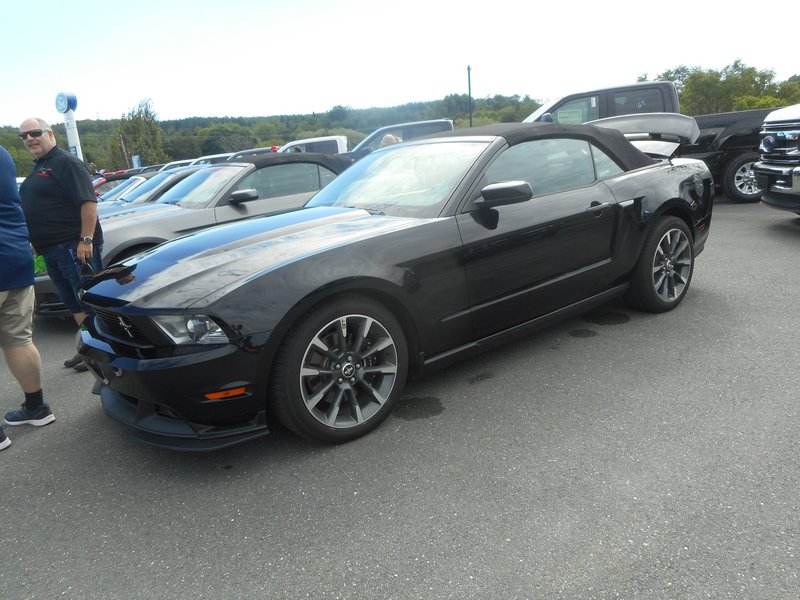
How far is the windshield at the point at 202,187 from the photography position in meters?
6.18

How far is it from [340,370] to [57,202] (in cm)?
266

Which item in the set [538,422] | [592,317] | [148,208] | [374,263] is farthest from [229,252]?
[148,208]

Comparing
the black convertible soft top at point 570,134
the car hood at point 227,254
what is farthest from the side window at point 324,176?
the car hood at point 227,254

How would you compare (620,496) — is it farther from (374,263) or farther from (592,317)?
(592,317)

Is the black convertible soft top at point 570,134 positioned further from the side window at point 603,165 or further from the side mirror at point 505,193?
the side mirror at point 505,193

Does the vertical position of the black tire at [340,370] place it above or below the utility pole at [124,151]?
below

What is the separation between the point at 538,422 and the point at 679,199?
2352 millimetres

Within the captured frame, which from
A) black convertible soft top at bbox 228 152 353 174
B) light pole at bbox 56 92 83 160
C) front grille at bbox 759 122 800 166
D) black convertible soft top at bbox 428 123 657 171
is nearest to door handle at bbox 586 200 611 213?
black convertible soft top at bbox 428 123 657 171

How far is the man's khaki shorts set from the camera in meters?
3.33

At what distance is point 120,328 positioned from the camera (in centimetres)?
271

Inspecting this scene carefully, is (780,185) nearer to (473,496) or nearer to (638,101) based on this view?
(638,101)

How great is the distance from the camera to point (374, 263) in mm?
2840

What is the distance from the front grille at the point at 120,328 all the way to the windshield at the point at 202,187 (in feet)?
11.2

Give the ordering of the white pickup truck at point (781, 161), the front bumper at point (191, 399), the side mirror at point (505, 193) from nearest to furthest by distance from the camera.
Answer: the front bumper at point (191, 399), the side mirror at point (505, 193), the white pickup truck at point (781, 161)
